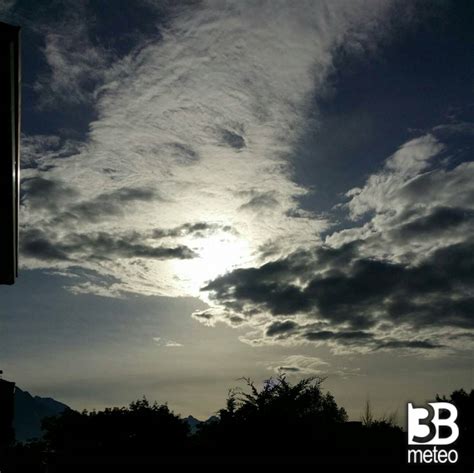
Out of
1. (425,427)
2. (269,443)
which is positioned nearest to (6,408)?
(269,443)

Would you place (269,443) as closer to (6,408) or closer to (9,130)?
(6,408)

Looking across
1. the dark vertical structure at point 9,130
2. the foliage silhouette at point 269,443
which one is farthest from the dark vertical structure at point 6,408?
the dark vertical structure at point 9,130

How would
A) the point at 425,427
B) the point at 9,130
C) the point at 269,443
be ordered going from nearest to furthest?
the point at 9,130
the point at 425,427
the point at 269,443

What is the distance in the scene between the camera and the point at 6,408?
19172mm

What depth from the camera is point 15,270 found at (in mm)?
8938

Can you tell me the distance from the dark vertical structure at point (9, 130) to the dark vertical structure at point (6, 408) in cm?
1419

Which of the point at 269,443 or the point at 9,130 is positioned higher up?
the point at 9,130

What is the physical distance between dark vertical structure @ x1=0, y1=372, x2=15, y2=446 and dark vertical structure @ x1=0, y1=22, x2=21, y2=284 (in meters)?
14.2

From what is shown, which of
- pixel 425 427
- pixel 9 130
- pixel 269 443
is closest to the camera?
pixel 9 130

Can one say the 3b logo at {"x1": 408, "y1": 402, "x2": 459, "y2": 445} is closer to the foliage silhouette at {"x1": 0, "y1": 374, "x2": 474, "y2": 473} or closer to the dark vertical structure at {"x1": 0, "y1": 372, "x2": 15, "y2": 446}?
the foliage silhouette at {"x1": 0, "y1": 374, "x2": 474, "y2": 473}

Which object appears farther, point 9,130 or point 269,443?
point 269,443

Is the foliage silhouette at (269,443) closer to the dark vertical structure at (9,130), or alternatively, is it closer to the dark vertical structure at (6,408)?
the dark vertical structure at (6,408)

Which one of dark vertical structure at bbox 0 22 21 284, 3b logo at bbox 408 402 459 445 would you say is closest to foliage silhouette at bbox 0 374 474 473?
3b logo at bbox 408 402 459 445

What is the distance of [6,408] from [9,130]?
60.3ft
